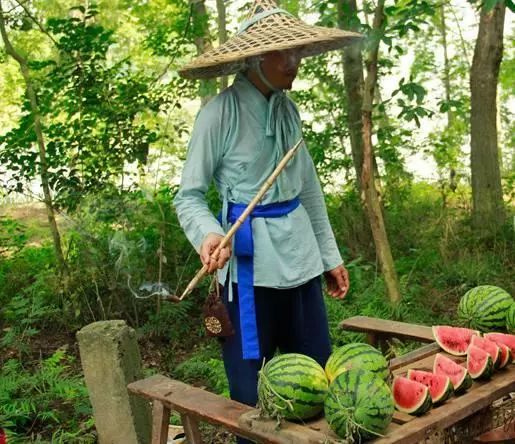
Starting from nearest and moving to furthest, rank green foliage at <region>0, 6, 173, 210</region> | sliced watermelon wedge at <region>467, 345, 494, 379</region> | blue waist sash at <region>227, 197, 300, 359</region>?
1. sliced watermelon wedge at <region>467, 345, 494, 379</region>
2. blue waist sash at <region>227, 197, 300, 359</region>
3. green foliage at <region>0, 6, 173, 210</region>

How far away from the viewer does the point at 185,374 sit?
6.34m

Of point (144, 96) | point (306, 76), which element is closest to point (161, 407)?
point (144, 96)

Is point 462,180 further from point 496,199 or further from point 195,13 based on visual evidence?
point 195,13

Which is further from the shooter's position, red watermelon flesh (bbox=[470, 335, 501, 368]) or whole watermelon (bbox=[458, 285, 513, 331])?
whole watermelon (bbox=[458, 285, 513, 331])

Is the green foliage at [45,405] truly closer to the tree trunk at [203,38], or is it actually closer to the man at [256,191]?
the man at [256,191]

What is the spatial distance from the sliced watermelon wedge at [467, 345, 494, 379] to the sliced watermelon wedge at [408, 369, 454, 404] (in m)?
0.23

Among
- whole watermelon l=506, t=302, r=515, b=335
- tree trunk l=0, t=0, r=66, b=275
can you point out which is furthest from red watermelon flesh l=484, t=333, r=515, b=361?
tree trunk l=0, t=0, r=66, b=275

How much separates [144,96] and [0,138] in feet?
5.14

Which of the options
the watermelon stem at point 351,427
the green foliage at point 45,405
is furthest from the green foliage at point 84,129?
the watermelon stem at point 351,427

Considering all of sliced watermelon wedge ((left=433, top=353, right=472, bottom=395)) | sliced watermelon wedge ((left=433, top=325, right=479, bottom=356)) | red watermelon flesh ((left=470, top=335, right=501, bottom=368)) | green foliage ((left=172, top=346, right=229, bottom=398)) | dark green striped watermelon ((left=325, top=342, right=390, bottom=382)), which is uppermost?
dark green striped watermelon ((left=325, top=342, right=390, bottom=382))

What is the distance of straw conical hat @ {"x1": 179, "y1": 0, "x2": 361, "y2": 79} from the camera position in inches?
130

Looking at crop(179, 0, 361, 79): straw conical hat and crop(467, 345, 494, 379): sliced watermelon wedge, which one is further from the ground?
crop(179, 0, 361, 79): straw conical hat

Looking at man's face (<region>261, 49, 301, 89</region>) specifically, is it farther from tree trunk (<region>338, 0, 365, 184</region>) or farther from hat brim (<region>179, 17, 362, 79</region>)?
tree trunk (<region>338, 0, 365, 184</region>)

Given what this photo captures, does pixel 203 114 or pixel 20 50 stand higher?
pixel 20 50
